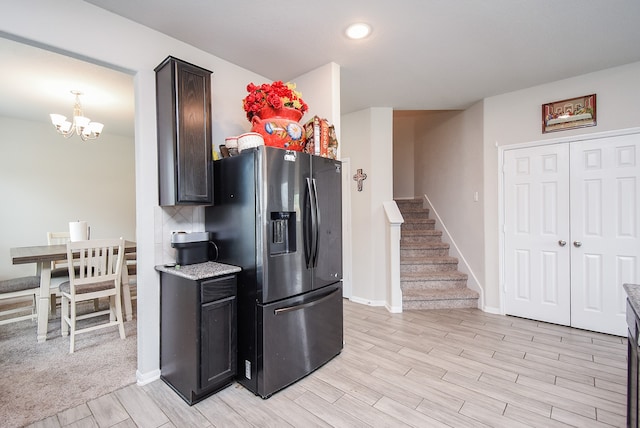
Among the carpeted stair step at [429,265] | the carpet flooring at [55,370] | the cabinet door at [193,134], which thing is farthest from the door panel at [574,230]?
the carpet flooring at [55,370]

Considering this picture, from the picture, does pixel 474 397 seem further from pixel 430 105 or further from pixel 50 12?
pixel 50 12

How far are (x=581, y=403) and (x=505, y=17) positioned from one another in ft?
8.81

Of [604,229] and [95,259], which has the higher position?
[604,229]

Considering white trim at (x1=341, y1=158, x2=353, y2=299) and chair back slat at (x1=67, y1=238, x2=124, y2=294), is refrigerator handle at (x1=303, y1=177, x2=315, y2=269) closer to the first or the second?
white trim at (x1=341, y1=158, x2=353, y2=299)

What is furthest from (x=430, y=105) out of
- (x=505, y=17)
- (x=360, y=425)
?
(x=360, y=425)

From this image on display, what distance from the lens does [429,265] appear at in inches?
167

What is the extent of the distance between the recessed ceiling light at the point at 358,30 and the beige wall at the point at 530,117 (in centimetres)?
226

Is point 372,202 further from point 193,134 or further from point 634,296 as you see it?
point 634,296

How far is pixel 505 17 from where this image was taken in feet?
6.68

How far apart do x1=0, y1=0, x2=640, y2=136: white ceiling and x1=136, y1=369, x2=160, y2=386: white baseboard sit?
2575 mm

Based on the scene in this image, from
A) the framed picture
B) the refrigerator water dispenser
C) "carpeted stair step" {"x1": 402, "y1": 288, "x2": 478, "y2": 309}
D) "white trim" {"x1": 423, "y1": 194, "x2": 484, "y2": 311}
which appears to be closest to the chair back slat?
the refrigerator water dispenser

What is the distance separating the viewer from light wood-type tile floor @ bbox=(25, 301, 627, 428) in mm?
1723

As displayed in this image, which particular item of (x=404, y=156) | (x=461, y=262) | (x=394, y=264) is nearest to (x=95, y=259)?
(x=394, y=264)

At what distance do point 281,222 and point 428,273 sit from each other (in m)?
2.96
